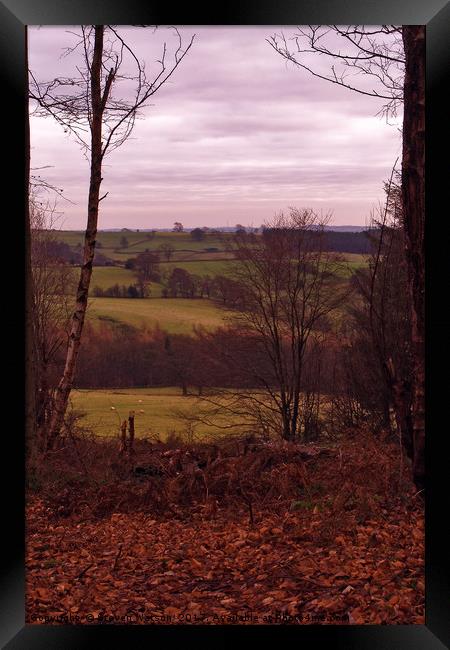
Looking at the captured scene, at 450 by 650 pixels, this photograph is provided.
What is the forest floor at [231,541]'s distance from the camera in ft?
14.2

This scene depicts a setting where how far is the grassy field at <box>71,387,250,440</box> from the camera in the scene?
9984 mm

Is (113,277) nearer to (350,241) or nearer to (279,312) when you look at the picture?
(279,312)

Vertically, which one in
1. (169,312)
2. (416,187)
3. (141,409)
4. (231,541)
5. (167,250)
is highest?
(416,187)

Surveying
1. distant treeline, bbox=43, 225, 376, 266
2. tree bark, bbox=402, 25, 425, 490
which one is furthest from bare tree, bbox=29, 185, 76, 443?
tree bark, bbox=402, 25, 425, 490

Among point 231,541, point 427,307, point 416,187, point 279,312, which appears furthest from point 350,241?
point 427,307

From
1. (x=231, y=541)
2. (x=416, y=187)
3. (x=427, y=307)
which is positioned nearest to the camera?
(x=427, y=307)

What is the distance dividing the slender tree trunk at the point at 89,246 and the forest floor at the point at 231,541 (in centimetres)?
68

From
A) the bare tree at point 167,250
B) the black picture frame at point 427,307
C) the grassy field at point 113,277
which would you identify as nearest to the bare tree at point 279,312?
the bare tree at point 167,250

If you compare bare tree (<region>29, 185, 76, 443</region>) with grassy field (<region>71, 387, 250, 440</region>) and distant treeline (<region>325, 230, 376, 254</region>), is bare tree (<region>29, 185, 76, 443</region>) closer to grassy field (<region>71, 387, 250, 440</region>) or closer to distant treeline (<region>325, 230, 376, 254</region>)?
grassy field (<region>71, 387, 250, 440</region>)

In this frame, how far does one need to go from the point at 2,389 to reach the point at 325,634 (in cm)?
191

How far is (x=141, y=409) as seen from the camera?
12781 mm

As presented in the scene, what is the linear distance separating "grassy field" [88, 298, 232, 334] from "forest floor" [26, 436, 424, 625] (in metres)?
8.24

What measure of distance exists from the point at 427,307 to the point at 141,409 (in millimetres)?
9722

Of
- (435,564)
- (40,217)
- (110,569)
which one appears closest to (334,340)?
(40,217)
